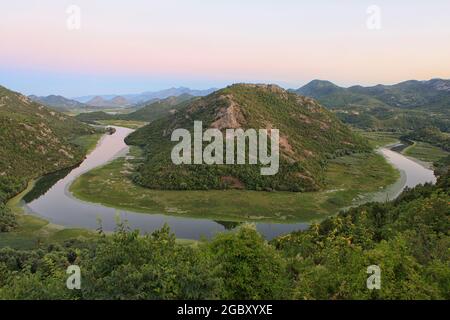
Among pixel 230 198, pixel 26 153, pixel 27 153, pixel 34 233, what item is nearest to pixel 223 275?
pixel 34 233

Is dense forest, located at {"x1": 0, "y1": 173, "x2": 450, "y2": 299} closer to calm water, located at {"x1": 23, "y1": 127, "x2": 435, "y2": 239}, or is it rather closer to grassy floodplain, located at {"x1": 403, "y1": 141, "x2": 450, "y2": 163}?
calm water, located at {"x1": 23, "y1": 127, "x2": 435, "y2": 239}

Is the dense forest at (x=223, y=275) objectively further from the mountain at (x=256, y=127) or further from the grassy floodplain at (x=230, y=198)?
the mountain at (x=256, y=127)

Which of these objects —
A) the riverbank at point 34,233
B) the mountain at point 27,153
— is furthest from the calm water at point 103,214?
the mountain at point 27,153

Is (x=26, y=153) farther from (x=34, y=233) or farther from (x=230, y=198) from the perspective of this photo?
(x=230, y=198)

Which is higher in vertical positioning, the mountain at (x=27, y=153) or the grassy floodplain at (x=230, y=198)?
the mountain at (x=27, y=153)

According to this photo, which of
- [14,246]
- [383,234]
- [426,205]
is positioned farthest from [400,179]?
[14,246]
